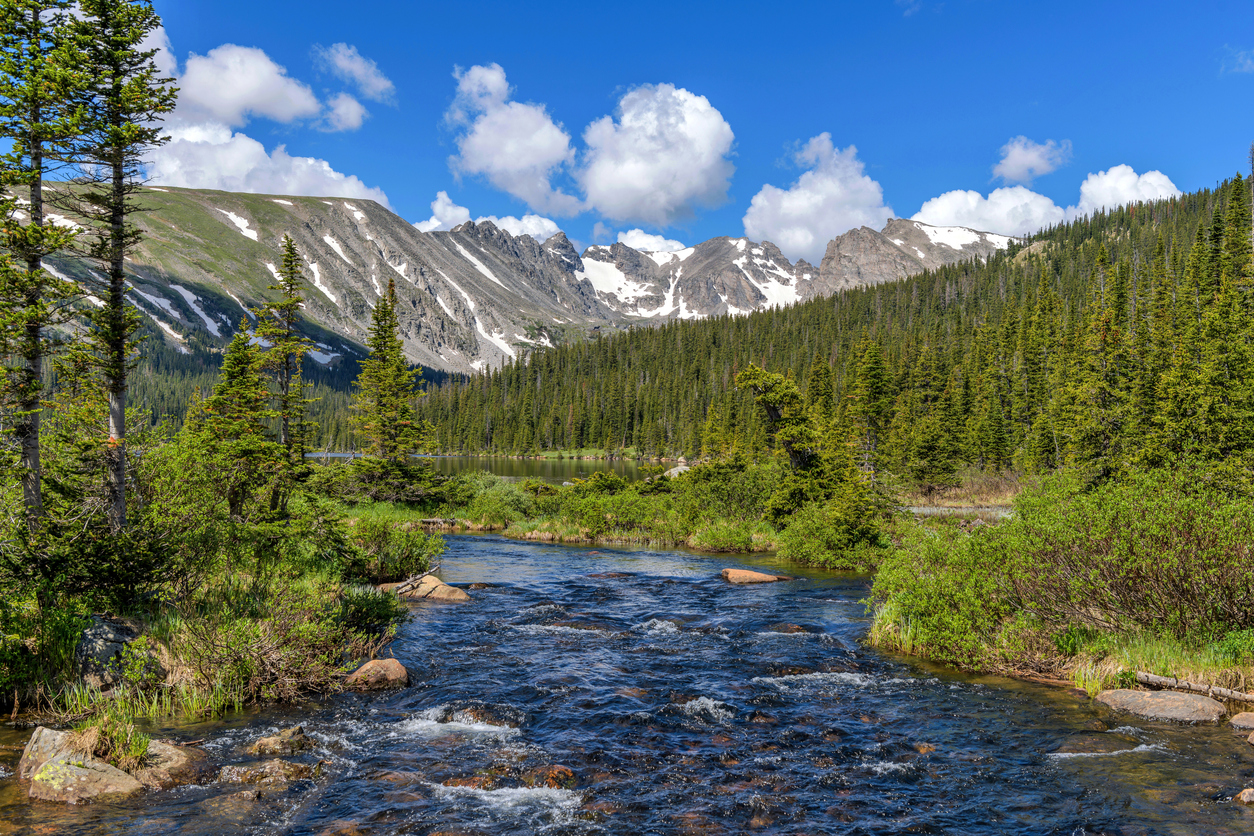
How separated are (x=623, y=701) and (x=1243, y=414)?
32.7 m

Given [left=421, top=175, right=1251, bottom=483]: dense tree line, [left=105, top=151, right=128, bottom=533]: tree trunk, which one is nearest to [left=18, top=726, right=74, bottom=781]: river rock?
[left=105, top=151, right=128, bottom=533]: tree trunk

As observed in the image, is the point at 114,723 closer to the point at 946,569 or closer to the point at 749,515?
the point at 946,569

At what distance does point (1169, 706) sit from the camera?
1184 cm

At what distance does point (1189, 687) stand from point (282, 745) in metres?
16.2

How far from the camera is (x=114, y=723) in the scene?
9.72 metres

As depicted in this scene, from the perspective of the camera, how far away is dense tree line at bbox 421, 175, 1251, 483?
40.8 meters

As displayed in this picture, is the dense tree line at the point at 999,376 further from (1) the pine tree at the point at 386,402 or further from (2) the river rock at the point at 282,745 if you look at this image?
(2) the river rock at the point at 282,745

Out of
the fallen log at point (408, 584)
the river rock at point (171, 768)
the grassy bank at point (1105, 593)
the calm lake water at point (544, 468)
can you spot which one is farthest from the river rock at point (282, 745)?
the calm lake water at point (544, 468)

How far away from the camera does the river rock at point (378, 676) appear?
45.5ft

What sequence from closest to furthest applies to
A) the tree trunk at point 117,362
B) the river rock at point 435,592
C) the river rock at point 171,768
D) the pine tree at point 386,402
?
1. the river rock at point 171,768
2. the tree trunk at point 117,362
3. the river rock at point 435,592
4. the pine tree at point 386,402

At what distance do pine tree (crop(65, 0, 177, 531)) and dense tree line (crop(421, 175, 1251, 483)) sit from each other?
1593 inches

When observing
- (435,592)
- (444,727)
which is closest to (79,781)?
(444,727)

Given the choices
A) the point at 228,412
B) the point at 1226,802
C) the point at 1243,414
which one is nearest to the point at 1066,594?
the point at 1226,802

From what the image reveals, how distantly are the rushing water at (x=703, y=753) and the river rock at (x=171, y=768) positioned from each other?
0.28 m
